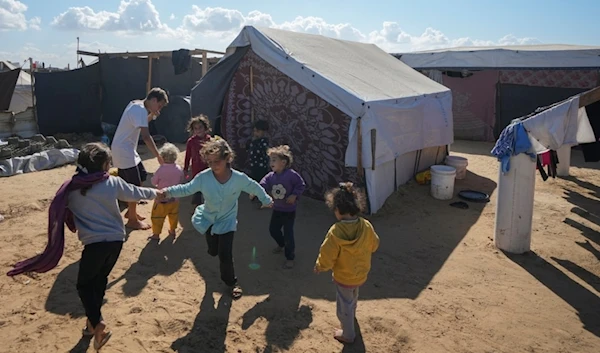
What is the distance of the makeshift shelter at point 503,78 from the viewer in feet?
39.9

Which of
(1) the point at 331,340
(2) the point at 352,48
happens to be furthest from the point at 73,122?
(1) the point at 331,340

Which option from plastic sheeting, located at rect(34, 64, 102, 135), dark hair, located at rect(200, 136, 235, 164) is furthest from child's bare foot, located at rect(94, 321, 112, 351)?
plastic sheeting, located at rect(34, 64, 102, 135)

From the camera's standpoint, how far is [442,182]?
730 centimetres

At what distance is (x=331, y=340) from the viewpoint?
3.42 m

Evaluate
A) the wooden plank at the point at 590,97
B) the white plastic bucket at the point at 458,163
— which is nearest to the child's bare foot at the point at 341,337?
the wooden plank at the point at 590,97

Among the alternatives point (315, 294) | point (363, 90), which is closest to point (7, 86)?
point (363, 90)

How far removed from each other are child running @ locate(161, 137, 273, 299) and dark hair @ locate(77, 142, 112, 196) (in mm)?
690

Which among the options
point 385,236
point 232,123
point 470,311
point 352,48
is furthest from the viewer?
point 352,48

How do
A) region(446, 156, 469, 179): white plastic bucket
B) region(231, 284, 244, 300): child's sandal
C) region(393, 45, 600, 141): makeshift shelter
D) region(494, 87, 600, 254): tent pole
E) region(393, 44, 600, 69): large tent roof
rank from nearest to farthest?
1. region(231, 284, 244, 300): child's sandal
2. region(494, 87, 600, 254): tent pole
3. region(446, 156, 469, 179): white plastic bucket
4. region(393, 44, 600, 69): large tent roof
5. region(393, 45, 600, 141): makeshift shelter

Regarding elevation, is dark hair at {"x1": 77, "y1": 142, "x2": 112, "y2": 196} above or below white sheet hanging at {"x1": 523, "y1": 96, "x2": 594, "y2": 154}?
below

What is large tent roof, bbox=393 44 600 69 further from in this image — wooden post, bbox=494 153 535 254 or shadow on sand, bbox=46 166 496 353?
wooden post, bbox=494 153 535 254

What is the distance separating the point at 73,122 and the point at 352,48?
25.8 ft

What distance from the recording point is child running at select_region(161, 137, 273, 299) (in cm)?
365

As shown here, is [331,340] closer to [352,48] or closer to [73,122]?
[352,48]
